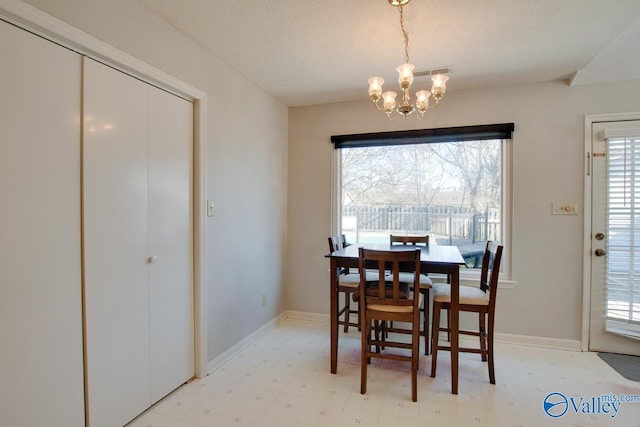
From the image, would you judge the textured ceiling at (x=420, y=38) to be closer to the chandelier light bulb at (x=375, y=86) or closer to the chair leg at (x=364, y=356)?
the chandelier light bulb at (x=375, y=86)

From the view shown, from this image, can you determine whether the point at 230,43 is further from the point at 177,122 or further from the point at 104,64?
the point at 104,64

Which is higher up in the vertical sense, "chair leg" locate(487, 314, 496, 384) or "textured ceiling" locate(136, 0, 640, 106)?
"textured ceiling" locate(136, 0, 640, 106)

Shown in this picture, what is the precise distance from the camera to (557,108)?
283cm

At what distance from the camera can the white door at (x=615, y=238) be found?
8.69 ft

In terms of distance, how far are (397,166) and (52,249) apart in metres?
2.88

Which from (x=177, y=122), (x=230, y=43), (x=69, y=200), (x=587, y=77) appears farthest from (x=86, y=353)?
(x=587, y=77)

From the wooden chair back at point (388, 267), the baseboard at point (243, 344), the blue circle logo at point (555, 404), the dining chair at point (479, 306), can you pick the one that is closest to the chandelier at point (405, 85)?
the wooden chair back at point (388, 267)

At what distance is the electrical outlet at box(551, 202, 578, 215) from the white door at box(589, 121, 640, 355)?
138 millimetres

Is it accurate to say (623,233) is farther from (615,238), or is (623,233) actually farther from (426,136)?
(426,136)

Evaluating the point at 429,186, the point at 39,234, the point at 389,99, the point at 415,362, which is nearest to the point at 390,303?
the point at 415,362

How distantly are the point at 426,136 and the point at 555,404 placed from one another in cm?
230

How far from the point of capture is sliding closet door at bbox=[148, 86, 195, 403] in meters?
1.97

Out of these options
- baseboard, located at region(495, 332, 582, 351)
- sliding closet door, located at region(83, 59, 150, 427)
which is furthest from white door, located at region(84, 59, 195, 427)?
baseboard, located at region(495, 332, 582, 351)

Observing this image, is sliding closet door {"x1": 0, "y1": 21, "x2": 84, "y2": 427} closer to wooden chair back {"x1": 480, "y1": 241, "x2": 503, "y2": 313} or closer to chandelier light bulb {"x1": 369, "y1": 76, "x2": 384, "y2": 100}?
chandelier light bulb {"x1": 369, "y1": 76, "x2": 384, "y2": 100}
